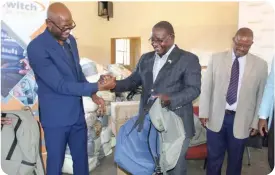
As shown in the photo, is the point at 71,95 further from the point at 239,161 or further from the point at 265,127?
the point at 239,161

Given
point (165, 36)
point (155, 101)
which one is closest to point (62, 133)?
point (155, 101)

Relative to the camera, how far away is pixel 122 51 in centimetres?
810

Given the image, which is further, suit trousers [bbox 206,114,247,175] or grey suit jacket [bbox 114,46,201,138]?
suit trousers [bbox 206,114,247,175]

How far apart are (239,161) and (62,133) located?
1455 mm

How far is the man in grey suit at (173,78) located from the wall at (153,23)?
4.31 metres

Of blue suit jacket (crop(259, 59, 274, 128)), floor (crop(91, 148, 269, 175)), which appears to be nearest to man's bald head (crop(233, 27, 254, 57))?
blue suit jacket (crop(259, 59, 274, 128))

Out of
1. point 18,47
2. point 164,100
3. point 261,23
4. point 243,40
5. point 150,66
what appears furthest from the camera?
point 261,23

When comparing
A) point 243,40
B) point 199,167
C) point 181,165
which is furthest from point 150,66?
point 199,167

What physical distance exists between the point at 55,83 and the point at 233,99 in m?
1.38

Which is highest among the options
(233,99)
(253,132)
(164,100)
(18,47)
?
(18,47)

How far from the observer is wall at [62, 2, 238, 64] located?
5887 mm

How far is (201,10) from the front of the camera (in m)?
6.13

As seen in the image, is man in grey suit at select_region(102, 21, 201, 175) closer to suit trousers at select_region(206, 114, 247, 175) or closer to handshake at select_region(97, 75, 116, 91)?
handshake at select_region(97, 75, 116, 91)

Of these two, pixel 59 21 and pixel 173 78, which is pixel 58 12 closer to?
pixel 59 21
